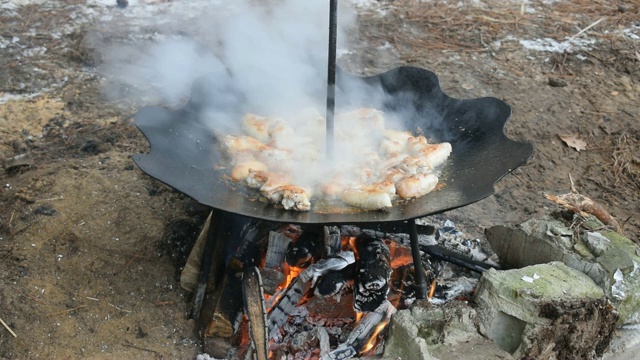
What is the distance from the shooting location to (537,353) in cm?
306

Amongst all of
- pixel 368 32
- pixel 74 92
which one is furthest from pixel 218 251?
pixel 368 32

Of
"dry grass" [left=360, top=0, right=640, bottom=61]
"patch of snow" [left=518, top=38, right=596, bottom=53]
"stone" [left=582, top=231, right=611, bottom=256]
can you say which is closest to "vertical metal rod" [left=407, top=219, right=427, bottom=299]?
"stone" [left=582, top=231, right=611, bottom=256]

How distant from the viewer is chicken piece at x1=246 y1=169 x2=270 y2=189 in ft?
11.0

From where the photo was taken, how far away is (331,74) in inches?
133

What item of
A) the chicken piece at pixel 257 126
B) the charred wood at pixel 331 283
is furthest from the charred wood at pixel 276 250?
the chicken piece at pixel 257 126

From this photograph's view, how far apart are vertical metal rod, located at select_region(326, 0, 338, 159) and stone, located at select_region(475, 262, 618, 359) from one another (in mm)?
1182

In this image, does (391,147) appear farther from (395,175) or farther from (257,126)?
(257,126)

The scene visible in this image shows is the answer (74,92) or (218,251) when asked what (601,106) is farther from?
(74,92)

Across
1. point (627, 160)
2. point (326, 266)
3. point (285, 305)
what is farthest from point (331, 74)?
point (627, 160)

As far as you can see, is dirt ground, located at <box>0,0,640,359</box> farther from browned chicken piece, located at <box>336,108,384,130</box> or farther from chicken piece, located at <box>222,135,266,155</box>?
browned chicken piece, located at <box>336,108,384,130</box>

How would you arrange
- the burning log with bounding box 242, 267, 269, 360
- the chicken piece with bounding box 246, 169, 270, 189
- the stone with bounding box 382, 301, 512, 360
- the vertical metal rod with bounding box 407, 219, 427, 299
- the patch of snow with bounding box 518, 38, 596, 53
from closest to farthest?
the stone with bounding box 382, 301, 512, 360 → the burning log with bounding box 242, 267, 269, 360 → the chicken piece with bounding box 246, 169, 270, 189 → the vertical metal rod with bounding box 407, 219, 427, 299 → the patch of snow with bounding box 518, 38, 596, 53

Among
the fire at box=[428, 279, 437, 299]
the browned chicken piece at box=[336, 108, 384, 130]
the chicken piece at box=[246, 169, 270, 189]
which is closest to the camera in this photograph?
the chicken piece at box=[246, 169, 270, 189]

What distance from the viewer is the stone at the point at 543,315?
3.06 meters

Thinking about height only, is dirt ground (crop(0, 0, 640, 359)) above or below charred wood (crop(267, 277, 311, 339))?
below
